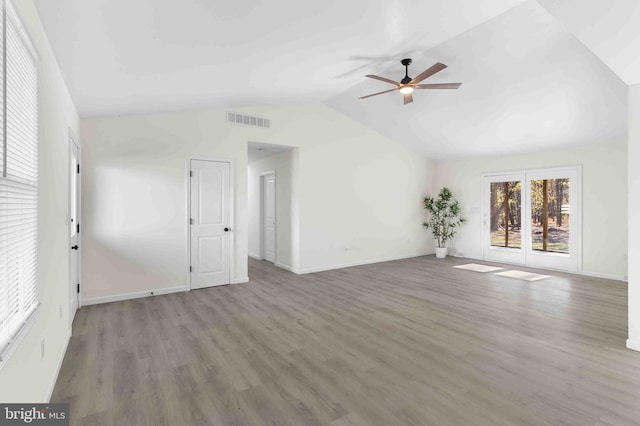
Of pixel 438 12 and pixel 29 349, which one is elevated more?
pixel 438 12

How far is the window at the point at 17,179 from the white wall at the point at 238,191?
9.20 feet

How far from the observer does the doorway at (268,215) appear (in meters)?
7.49

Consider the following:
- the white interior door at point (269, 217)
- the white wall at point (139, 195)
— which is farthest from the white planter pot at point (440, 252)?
the white wall at point (139, 195)

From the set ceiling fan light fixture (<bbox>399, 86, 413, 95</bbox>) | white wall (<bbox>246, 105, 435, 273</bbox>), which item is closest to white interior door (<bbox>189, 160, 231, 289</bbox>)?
white wall (<bbox>246, 105, 435, 273</bbox>)

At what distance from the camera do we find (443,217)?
27.7 ft

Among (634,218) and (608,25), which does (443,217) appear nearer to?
(634,218)

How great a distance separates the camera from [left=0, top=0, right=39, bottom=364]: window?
1488 mm

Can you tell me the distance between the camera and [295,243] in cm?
654

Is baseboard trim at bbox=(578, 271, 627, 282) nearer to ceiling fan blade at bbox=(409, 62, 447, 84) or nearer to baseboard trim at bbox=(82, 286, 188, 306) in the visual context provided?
ceiling fan blade at bbox=(409, 62, 447, 84)

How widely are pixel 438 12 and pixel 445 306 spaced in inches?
135

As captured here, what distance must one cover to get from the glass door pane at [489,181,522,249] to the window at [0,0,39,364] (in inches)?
315

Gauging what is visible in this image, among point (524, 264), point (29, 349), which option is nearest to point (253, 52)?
point (29, 349)

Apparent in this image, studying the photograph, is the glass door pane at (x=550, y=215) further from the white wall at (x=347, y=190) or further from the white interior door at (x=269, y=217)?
the white interior door at (x=269, y=217)

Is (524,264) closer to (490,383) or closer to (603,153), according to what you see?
(603,153)
